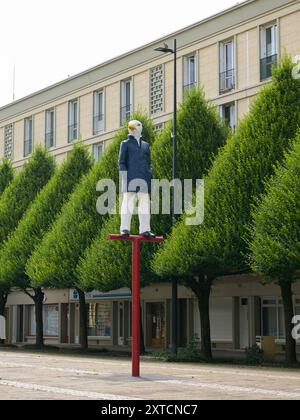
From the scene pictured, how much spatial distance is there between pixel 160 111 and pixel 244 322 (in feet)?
40.0

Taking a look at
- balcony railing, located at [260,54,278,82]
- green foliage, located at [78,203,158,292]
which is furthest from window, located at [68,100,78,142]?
green foliage, located at [78,203,158,292]

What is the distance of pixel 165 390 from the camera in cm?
1509

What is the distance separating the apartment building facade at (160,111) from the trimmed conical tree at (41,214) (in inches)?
236

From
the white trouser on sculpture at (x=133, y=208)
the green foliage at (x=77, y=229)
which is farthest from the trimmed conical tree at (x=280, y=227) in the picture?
the green foliage at (x=77, y=229)

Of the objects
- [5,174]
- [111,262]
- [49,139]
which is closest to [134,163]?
[111,262]

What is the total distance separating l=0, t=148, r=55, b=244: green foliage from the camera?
4253 cm

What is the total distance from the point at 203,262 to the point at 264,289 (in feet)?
38.4

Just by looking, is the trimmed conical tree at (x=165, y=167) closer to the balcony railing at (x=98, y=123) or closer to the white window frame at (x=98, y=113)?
the balcony railing at (x=98, y=123)

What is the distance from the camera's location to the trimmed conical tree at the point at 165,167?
31188 millimetres

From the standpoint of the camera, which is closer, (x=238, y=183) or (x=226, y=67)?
(x=238, y=183)

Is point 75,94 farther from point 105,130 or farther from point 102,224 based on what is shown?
point 102,224

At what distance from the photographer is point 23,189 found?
43.0 meters

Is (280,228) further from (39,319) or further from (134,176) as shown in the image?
(39,319)
